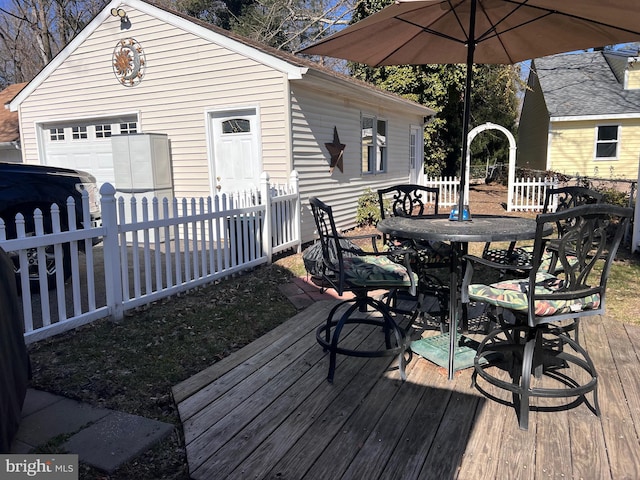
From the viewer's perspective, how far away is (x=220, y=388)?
2686 mm

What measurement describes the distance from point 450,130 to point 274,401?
15886 millimetres

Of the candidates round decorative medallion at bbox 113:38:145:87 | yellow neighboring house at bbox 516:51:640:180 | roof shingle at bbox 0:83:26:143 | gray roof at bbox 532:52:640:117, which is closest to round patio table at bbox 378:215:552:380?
round decorative medallion at bbox 113:38:145:87

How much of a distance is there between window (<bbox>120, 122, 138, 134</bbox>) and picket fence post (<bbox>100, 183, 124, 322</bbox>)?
5.50 m

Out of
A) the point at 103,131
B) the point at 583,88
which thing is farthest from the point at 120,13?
the point at 583,88

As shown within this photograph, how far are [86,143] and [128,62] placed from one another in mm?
1969

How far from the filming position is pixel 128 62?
Answer: 840cm

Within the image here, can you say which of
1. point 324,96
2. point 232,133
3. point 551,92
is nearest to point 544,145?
point 551,92

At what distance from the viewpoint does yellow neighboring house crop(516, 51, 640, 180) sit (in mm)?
16141

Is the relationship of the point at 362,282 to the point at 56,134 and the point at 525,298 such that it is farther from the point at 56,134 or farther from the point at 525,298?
the point at 56,134

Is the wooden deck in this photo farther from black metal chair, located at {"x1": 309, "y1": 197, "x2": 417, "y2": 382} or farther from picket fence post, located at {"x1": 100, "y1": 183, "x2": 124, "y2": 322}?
picket fence post, located at {"x1": 100, "y1": 183, "x2": 124, "y2": 322}

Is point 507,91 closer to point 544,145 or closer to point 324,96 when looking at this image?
point 544,145

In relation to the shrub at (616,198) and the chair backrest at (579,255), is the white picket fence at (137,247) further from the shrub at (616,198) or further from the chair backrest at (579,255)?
the shrub at (616,198)

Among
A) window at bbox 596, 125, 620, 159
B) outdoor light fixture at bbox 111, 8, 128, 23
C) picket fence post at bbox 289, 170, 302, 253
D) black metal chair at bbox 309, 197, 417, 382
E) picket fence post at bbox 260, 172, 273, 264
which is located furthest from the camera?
window at bbox 596, 125, 620, 159

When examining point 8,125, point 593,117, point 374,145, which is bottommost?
point 374,145
